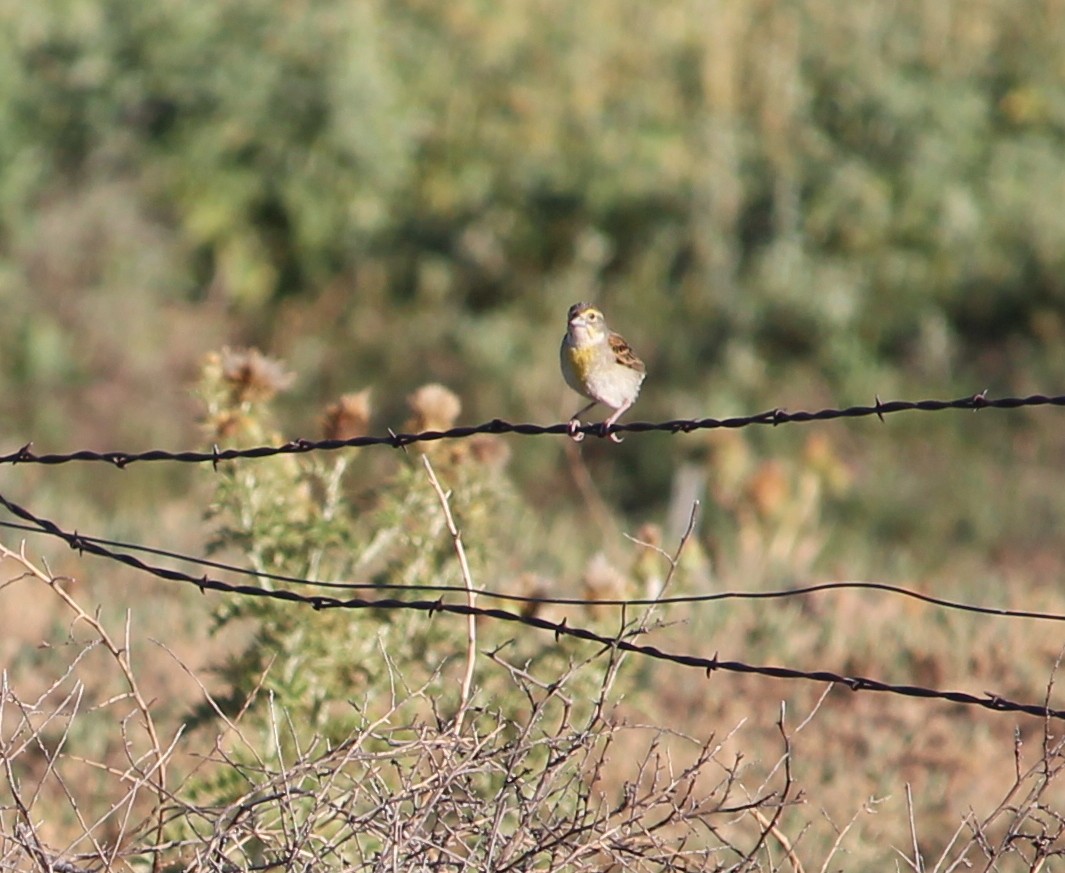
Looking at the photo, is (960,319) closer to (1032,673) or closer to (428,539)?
(1032,673)

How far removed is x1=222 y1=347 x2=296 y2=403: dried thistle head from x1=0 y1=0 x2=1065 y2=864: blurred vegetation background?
19.4 ft

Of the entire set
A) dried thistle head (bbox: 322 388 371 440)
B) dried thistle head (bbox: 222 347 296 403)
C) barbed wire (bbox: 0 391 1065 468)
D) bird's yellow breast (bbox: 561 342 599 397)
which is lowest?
barbed wire (bbox: 0 391 1065 468)

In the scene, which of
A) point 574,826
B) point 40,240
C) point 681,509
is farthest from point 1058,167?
point 574,826

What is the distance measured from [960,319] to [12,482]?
660cm

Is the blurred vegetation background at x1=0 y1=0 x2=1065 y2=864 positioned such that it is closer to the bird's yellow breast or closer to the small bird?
the small bird

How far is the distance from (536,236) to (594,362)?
8620 millimetres

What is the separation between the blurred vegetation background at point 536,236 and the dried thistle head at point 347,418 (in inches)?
235

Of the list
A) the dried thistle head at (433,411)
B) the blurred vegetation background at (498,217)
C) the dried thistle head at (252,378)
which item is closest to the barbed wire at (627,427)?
the dried thistle head at (433,411)

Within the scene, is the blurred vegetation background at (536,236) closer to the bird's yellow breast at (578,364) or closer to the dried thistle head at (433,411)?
the bird's yellow breast at (578,364)

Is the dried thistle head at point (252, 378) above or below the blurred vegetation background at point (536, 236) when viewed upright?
below

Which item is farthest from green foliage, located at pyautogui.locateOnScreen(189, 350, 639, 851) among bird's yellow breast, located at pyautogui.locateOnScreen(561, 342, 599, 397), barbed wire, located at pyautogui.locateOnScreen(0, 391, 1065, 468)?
barbed wire, located at pyautogui.locateOnScreen(0, 391, 1065, 468)

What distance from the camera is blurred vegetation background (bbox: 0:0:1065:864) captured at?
12.1 m

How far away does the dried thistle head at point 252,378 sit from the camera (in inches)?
204

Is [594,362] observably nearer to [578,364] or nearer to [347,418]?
[578,364]
